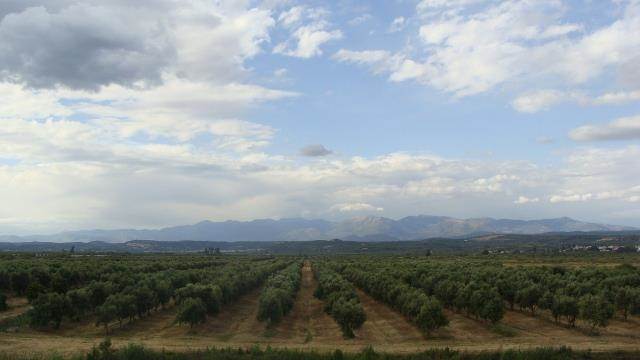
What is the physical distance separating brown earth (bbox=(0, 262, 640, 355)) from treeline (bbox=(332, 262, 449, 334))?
141 centimetres

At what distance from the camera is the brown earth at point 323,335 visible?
43312mm

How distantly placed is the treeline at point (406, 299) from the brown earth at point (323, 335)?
1.41 m

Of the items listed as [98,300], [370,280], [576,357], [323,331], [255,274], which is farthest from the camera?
[255,274]

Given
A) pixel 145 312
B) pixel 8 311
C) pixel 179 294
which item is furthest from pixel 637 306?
pixel 8 311

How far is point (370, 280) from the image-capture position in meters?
83.9

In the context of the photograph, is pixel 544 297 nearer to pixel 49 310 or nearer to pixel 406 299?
pixel 406 299

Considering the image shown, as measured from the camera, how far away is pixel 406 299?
197 ft

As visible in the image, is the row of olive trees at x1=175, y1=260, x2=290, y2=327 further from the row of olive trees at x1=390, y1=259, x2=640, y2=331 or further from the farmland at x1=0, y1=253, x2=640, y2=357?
the row of olive trees at x1=390, y1=259, x2=640, y2=331

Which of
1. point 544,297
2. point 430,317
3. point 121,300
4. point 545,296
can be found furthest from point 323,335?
point 545,296

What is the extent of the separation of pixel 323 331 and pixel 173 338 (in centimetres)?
1622

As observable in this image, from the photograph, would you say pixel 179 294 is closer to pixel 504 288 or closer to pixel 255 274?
pixel 255 274

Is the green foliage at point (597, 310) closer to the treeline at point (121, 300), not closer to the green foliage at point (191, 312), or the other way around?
the green foliage at point (191, 312)

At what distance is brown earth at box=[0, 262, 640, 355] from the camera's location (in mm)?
43312

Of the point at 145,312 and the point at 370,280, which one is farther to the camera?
the point at 370,280
